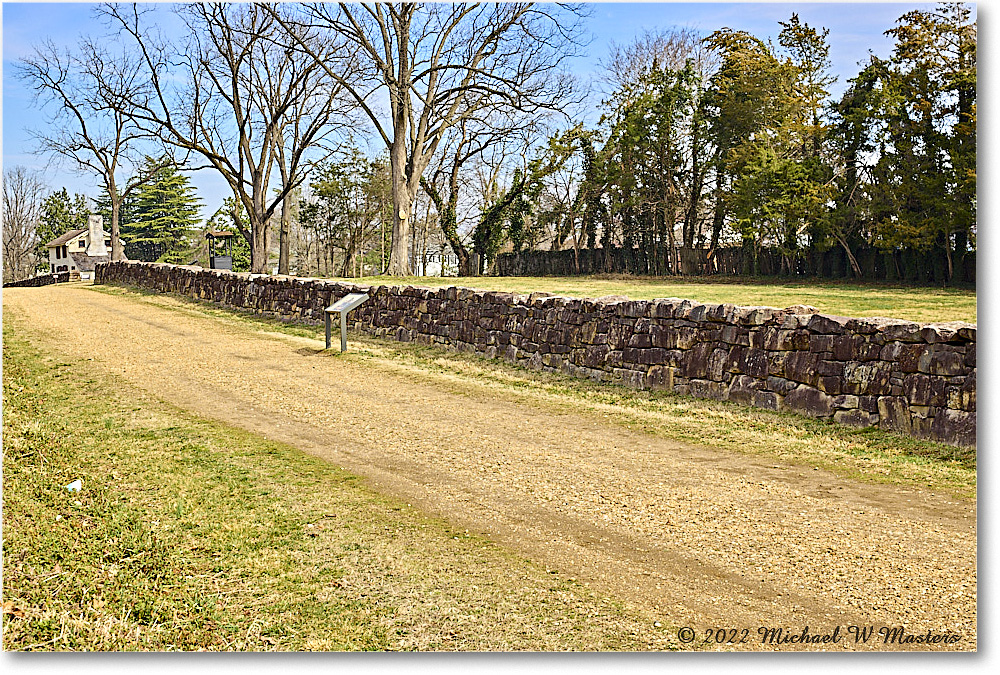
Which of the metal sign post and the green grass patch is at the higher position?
the metal sign post

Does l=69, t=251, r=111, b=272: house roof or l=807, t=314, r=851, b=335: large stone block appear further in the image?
l=69, t=251, r=111, b=272: house roof

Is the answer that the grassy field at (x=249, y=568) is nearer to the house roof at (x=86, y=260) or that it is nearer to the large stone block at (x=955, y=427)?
the large stone block at (x=955, y=427)

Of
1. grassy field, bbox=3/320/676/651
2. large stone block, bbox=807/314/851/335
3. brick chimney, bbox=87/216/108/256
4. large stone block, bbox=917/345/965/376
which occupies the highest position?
brick chimney, bbox=87/216/108/256

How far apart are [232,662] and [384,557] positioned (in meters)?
1.20

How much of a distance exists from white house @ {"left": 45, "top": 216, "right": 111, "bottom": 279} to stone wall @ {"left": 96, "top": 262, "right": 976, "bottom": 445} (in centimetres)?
3543

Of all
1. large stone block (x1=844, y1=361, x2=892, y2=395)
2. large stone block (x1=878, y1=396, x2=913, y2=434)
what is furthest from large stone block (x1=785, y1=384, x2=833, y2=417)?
large stone block (x1=878, y1=396, x2=913, y2=434)

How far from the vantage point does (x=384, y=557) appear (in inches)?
181

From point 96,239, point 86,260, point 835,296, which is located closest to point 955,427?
point 835,296

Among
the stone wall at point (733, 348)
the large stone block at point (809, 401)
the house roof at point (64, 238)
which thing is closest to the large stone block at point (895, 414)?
the stone wall at point (733, 348)

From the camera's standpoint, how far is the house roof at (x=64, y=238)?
169 feet

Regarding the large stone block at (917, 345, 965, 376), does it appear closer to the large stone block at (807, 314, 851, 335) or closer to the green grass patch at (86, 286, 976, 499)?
the green grass patch at (86, 286, 976, 499)

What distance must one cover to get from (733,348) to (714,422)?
3.56ft

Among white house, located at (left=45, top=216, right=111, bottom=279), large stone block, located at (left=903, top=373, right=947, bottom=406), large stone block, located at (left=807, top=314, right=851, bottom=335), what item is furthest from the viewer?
white house, located at (left=45, top=216, right=111, bottom=279)

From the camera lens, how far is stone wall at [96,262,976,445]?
699cm
